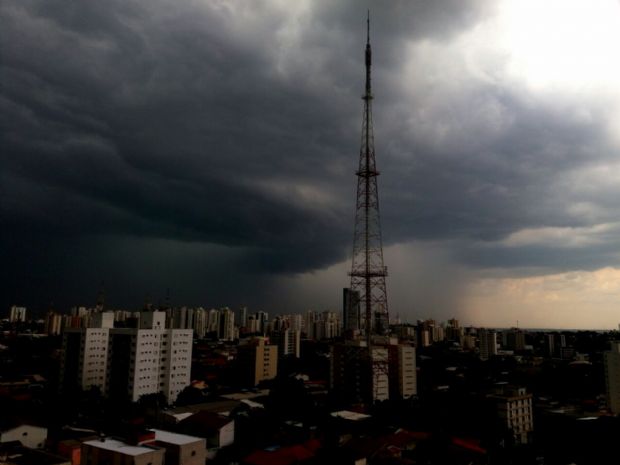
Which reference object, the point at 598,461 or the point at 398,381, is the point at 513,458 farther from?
the point at 398,381

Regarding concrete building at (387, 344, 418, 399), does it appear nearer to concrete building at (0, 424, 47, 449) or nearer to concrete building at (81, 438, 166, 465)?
concrete building at (0, 424, 47, 449)

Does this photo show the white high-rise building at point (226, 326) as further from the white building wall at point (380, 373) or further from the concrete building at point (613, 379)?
the concrete building at point (613, 379)

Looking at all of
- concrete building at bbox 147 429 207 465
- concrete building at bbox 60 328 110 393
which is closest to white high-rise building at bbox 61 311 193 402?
concrete building at bbox 60 328 110 393

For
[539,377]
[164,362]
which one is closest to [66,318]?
[164,362]

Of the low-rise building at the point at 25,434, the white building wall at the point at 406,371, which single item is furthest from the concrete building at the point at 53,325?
the low-rise building at the point at 25,434

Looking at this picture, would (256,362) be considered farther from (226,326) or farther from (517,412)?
(226,326)

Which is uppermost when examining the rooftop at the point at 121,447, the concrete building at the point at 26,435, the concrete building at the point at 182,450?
the rooftop at the point at 121,447
